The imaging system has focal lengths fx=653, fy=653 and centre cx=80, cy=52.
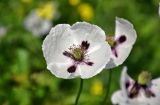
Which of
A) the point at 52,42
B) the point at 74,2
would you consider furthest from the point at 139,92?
the point at 74,2

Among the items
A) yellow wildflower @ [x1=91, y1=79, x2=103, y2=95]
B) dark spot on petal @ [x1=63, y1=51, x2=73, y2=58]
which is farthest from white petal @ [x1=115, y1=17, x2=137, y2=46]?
yellow wildflower @ [x1=91, y1=79, x2=103, y2=95]

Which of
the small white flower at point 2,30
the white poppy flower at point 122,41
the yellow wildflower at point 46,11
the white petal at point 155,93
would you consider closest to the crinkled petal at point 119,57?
the white poppy flower at point 122,41

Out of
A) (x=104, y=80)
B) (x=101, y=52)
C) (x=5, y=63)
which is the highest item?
(x=101, y=52)

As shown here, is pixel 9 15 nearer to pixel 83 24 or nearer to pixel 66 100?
pixel 66 100

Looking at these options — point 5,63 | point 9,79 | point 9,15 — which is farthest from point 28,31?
point 9,79

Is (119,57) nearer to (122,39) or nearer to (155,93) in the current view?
(122,39)

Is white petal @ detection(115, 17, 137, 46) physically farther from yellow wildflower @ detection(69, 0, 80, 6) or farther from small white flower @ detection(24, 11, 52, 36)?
yellow wildflower @ detection(69, 0, 80, 6)
